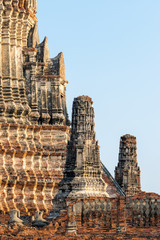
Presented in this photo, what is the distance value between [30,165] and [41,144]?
6.46 feet

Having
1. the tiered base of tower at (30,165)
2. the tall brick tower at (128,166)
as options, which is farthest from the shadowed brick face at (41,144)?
the tall brick tower at (128,166)

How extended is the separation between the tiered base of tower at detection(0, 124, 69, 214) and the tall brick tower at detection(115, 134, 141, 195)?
45.6ft

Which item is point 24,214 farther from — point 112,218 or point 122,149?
point 122,149

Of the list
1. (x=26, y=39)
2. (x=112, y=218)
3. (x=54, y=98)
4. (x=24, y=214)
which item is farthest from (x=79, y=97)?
(x=112, y=218)

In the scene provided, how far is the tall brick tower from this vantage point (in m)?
67.4

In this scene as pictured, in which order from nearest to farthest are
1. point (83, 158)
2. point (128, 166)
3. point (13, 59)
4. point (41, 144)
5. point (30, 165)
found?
point (30, 165)
point (83, 158)
point (41, 144)
point (13, 59)
point (128, 166)

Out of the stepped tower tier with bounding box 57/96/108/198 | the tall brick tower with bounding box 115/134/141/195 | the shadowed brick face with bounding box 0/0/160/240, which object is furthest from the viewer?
the tall brick tower with bounding box 115/134/141/195

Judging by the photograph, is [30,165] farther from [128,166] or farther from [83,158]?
[128,166]

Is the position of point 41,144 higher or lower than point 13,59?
lower

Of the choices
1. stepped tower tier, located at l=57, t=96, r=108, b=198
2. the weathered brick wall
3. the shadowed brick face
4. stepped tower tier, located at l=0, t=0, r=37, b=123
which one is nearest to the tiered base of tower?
the shadowed brick face

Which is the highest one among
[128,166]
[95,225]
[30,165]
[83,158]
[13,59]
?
[13,59]

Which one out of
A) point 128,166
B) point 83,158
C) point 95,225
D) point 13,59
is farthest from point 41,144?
point 128,166

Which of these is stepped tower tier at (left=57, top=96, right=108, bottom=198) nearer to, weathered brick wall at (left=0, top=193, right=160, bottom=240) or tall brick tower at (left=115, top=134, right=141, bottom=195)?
weathered brick wall at (left=0, top=193, right=160, bottom=240)

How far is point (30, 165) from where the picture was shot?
52594 mm
